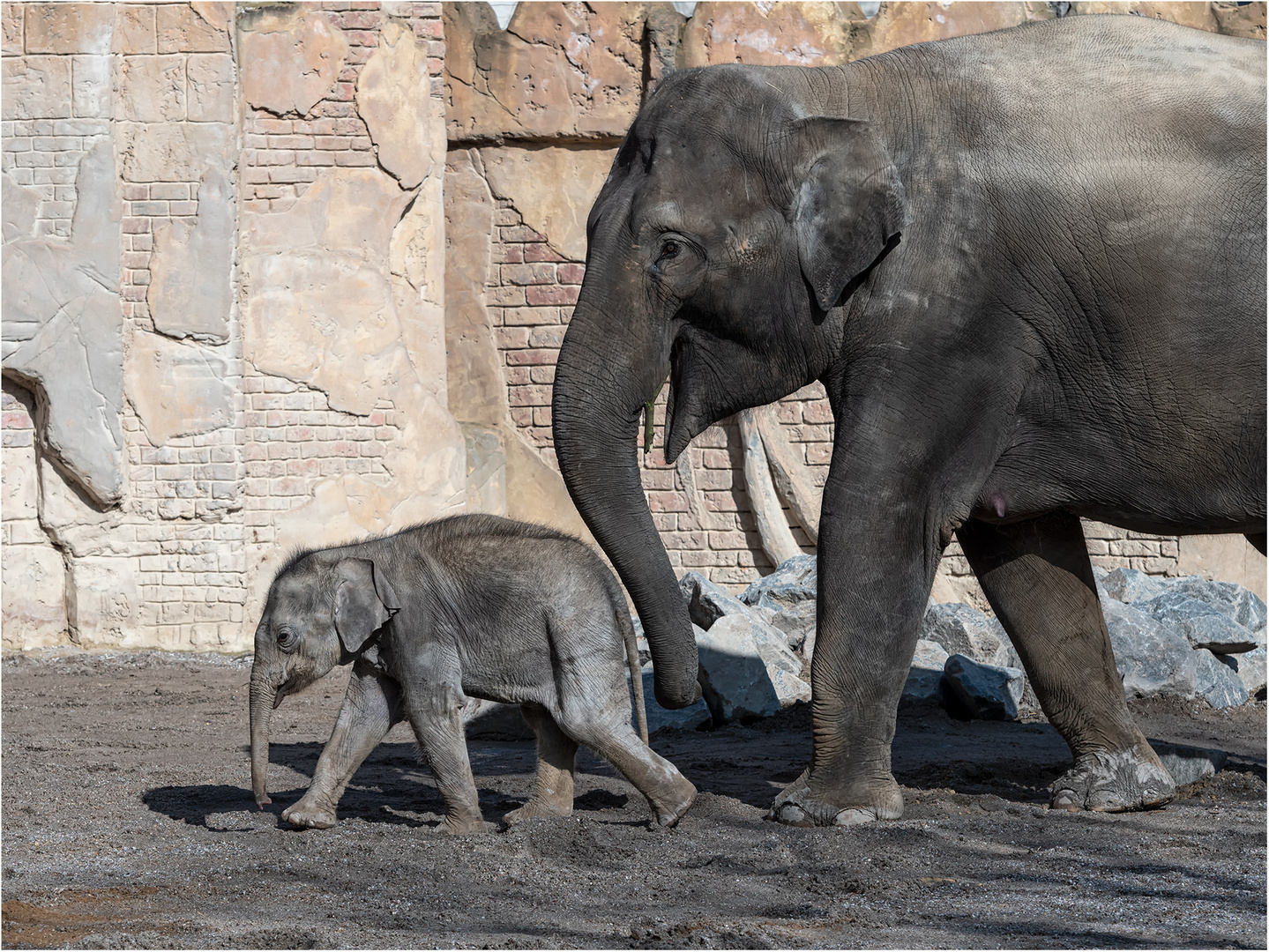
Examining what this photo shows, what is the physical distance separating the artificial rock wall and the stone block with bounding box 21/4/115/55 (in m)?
0.02

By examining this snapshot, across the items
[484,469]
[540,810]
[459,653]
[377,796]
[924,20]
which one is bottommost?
[377,796]

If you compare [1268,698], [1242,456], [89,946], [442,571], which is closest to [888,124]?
[1242,456]

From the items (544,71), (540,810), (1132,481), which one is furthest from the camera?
(544,71)

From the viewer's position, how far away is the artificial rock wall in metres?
9.69

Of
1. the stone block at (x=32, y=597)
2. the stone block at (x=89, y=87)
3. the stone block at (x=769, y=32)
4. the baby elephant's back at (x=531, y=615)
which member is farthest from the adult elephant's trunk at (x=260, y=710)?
the stone block at (x=769, y=32)

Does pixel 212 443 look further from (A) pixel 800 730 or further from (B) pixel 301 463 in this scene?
(A) pixel 800 730

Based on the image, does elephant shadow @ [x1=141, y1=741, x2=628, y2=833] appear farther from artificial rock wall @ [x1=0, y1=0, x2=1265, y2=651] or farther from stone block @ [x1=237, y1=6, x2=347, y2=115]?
stone block @ [x1=237, y1=6, x2=347, y2=115]

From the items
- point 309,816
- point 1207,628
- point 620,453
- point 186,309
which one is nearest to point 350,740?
point 309,816

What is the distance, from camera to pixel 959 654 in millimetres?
7605

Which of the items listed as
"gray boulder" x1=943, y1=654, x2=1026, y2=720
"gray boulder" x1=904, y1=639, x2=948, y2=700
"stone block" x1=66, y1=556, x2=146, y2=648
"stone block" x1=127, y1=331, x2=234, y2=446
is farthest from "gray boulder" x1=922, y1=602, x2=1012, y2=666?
"stone block" x1=66, y1=556, x2=146, y2=648

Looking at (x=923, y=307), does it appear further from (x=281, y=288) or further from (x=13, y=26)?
(x=13, y=26)

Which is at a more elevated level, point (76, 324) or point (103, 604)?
point (76, 324)

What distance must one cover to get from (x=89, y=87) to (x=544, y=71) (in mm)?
3172

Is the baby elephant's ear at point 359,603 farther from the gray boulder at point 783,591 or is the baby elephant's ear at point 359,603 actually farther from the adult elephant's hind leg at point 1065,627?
the gray boulder at point 783,591
